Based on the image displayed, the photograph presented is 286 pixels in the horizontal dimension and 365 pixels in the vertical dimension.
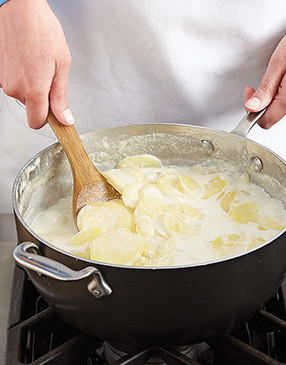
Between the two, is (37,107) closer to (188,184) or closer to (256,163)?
(188,184)

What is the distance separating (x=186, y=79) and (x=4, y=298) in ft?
2.06

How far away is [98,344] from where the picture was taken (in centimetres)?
85

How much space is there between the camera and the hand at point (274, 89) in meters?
1.09

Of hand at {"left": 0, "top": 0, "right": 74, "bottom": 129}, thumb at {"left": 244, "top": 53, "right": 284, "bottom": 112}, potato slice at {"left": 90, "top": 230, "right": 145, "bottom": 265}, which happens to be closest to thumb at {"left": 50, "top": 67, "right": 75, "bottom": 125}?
hand at {"left": 0, "top": 0, "right": 74, "bottom": 129}

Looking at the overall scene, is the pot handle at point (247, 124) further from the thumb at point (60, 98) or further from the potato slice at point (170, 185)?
the thumb at point (60, 98)

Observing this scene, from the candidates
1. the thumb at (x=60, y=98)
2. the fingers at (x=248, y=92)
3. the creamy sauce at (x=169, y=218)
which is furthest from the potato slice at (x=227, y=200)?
the thumb at (x=60, y=98)

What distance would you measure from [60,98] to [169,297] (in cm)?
49

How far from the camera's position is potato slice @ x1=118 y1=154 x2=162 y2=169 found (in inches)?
46.9

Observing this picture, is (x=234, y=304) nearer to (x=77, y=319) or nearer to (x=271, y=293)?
(x=271, y=293)

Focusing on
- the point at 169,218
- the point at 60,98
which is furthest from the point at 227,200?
the point at 60,98

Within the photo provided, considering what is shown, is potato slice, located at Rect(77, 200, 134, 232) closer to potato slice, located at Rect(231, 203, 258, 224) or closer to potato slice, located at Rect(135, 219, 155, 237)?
potato slice, located at Rect(135, 219, 155, 237)

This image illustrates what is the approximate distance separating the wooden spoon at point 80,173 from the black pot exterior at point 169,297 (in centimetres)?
26

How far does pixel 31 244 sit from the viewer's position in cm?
73

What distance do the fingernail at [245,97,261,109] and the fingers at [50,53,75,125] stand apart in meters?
0.36
